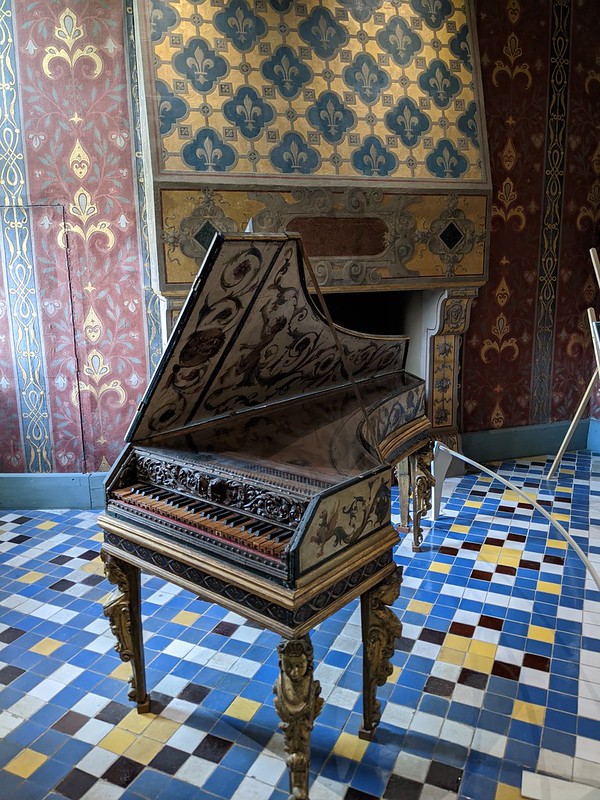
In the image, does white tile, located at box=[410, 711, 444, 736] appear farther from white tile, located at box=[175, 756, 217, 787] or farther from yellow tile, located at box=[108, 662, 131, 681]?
yellow tile, located at box=[108, 662, 131, 681]

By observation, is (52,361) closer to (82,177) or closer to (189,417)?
(82,177)

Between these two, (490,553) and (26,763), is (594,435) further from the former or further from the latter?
(26,763)

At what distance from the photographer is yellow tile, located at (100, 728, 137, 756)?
7.77 feet

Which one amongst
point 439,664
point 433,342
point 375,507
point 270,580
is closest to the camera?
point 270,580

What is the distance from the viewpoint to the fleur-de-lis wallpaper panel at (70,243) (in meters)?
3.92

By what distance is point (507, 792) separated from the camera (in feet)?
7.07

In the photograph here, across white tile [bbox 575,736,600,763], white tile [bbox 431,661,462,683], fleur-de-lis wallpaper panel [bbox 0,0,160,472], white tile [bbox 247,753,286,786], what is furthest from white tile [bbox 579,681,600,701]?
fleur-de-lis wallpaper panel [bbox 0,0,160,472]

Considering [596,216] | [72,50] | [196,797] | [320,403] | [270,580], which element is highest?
[72,50]

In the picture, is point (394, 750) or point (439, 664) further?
point (439, 664)

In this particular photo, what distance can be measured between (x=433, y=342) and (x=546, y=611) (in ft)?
6.86

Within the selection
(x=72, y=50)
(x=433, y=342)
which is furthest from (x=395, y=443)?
(x=72, y=50)

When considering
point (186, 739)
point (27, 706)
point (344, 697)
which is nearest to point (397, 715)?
point (344, 697)

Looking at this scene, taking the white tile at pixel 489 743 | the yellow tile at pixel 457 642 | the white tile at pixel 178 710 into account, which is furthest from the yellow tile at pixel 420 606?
the white tile at pixel 178 710

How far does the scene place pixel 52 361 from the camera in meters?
4.31
